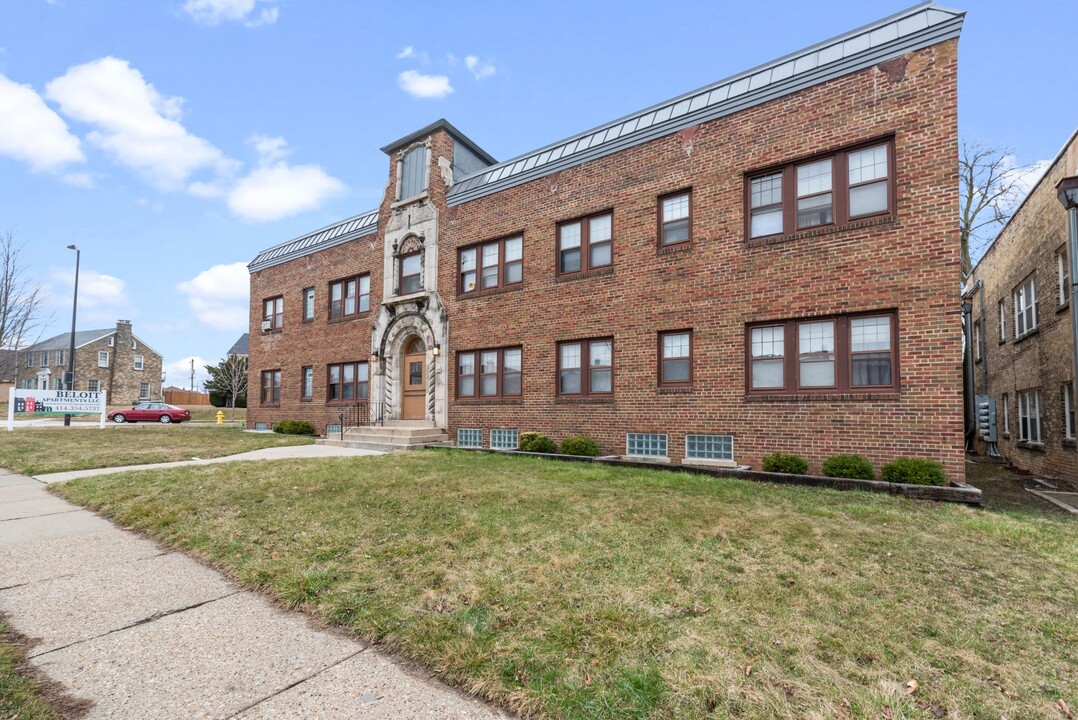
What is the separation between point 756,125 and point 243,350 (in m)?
54.9

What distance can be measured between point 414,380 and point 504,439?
4.48 meters

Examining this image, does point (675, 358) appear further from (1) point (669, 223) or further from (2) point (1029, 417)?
(2) point (1029, 417)

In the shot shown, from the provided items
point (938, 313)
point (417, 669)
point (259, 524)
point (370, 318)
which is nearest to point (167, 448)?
point (370, 318)

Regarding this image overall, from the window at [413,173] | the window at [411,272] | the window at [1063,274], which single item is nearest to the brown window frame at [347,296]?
the window at [411,272]

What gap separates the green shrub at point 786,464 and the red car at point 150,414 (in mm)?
33109

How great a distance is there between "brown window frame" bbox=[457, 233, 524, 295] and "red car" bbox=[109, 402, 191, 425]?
24.9 metres

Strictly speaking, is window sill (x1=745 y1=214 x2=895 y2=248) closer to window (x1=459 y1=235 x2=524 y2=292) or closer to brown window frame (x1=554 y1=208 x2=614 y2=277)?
brown window frame (x1=554 y1=208 x2=614 y2=277)

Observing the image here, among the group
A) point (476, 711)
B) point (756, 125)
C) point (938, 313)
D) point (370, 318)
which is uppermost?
point (756, 125)

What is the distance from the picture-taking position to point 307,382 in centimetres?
2030

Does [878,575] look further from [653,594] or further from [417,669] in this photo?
[417,669]

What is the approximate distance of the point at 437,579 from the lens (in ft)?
13.3

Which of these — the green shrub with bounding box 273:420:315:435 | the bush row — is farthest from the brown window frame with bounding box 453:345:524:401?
the green shrub with bounding box 273:420:315:435

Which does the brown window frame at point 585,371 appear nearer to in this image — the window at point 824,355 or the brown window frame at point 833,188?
the window at point 824,355

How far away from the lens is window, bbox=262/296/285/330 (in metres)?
21.6
